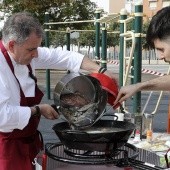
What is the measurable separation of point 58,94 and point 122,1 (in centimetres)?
4939

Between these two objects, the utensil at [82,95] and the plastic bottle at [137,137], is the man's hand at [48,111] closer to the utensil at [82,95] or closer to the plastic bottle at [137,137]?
the utensil at [82,95]

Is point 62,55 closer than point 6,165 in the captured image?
No

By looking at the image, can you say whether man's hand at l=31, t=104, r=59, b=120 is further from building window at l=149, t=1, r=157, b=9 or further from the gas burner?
building window at l=149, t=1, r=157, b=9

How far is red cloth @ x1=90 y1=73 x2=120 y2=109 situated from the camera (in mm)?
2220

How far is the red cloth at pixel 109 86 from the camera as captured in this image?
222cm

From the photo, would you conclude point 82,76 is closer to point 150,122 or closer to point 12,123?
point 12,123

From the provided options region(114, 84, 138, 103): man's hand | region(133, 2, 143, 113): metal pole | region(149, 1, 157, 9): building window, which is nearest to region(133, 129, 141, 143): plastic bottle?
region(114, 84, 138, 103): man's hand

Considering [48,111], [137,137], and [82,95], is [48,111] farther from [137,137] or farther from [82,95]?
[137,137]

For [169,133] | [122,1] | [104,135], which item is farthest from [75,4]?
[122,1]

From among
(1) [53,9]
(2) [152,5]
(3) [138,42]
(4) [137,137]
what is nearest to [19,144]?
(4) [137,137]

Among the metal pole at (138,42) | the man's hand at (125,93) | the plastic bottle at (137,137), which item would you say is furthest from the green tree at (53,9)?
the man's hand at (125,93)

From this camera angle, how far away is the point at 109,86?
2230 millimetres

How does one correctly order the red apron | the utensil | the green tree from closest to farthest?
the utensil, the red apron, the green tree

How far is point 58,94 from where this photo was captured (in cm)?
206
